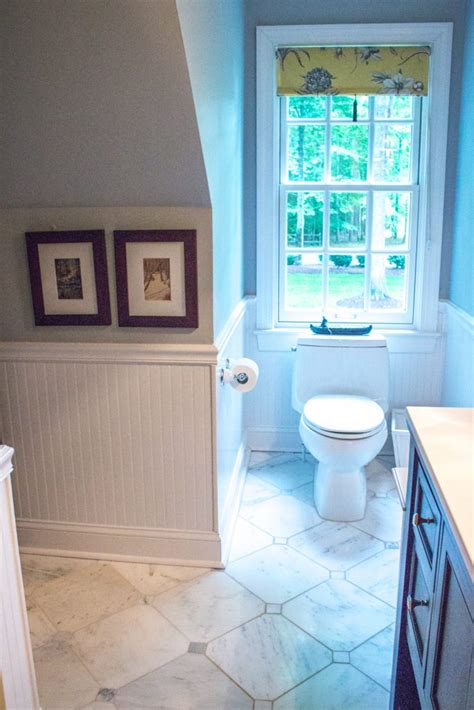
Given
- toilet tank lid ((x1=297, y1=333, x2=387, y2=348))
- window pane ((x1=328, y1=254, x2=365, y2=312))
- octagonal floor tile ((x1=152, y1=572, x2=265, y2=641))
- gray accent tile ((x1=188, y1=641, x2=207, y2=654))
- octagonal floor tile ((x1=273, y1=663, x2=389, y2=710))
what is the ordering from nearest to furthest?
octagonal floor tile ((x1=273, y1=663, x2=389, y2=710))
gray accent tile ((x1=188, y1=641, x2=207, y2=654))
octagonal floor tile ((x1=152, y1=572, x2=265, y2=641))
toilet tank lid ((x1=297, y1=333, x2=387, y2=348))
window pane ((x1=328, y1=254, x2=365, y2=312))

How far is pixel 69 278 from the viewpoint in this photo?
226cm

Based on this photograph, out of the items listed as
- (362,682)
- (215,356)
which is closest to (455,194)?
(215,356)

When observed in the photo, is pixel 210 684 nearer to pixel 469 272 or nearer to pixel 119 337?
pixel 119 337

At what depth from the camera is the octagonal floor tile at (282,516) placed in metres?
2.66

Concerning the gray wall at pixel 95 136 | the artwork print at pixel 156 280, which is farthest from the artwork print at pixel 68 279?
the artwork print at pixel 156 280

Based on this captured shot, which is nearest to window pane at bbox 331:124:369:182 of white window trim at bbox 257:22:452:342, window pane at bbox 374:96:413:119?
window pane at bbox 374:96:413:119

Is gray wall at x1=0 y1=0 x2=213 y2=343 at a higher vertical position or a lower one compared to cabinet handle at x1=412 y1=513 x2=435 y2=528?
higher

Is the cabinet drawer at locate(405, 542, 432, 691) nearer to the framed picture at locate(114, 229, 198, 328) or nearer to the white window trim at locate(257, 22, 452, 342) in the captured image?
the framed picture at locate(114, 229, 198, 328)

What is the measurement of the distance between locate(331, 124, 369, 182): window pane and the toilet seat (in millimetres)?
1144

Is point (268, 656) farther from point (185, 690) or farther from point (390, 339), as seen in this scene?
point (390, 339)

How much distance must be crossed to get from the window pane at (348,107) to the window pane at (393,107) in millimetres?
54

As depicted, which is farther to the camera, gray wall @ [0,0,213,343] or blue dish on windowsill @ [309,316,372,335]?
blue dish on windowsill @ [309,316,372,335]

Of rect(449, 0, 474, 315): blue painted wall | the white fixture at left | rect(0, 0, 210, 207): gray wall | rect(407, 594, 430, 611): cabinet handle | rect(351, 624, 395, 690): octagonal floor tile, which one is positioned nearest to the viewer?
rect(407, 594, 430, 611): cabinet handle

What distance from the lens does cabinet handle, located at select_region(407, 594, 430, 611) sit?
126cm
